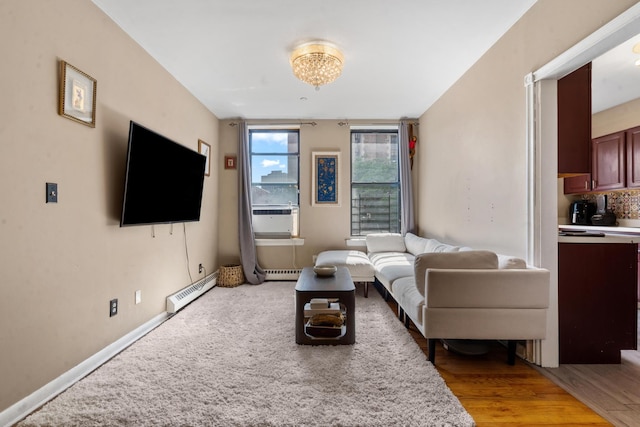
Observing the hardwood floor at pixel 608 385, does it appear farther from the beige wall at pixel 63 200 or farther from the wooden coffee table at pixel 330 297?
the beige wall at pixel 63 200

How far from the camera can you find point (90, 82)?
2037 mm

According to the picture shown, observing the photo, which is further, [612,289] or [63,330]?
[612,289]

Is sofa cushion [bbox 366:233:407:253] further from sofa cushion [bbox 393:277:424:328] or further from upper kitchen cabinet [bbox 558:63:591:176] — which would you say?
A: upper kitchen cabinet [bbox 558:63:591:176]

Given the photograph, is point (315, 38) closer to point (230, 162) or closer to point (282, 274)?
point (230, 162)

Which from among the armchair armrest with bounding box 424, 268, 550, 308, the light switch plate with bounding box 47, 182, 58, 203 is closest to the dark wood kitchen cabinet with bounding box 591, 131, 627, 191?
the armchair armrest with bounding box 424, 268, 550, 308

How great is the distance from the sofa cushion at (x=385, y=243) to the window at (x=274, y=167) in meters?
1.39

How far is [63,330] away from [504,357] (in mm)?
3077

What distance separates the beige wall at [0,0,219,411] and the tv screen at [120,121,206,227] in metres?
0.18

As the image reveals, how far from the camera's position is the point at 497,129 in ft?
8.26

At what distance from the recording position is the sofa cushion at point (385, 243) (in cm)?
434

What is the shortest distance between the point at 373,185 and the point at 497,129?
2435 mm

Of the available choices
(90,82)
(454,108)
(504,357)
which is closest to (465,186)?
(454,108)

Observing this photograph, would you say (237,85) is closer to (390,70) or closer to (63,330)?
(390,70)

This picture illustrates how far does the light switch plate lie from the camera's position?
5.66 feet
